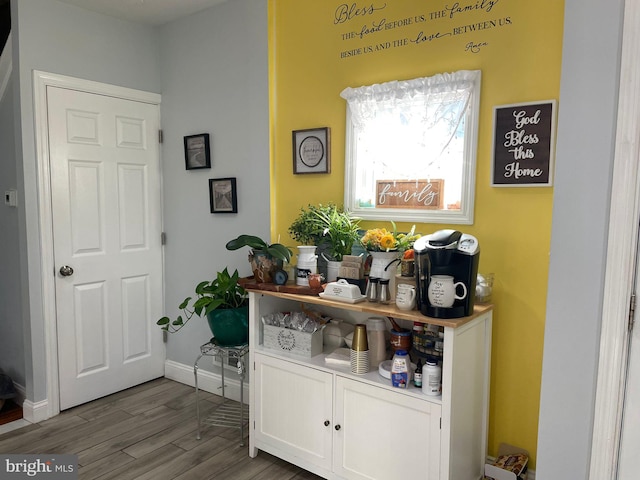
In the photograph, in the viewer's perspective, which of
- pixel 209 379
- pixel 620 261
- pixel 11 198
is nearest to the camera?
pixel 620 261

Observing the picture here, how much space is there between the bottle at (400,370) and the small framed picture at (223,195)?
1.53 metres

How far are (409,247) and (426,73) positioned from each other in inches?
32.9

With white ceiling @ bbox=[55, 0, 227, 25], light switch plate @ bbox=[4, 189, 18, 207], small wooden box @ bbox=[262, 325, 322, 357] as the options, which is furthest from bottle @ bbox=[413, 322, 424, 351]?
light switch plate @ bbox=[4, 189, 18, 207]

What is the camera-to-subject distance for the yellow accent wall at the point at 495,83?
199 centimetres

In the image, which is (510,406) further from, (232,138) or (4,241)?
(4,241)

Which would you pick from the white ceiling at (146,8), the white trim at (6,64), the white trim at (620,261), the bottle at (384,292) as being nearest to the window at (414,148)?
the bottle at (384,292)

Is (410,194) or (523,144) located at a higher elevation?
(523,144)

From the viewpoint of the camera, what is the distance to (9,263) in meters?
3.10

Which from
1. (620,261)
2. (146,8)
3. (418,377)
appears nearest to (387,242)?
(418,377)

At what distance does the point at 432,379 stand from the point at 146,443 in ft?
5.62

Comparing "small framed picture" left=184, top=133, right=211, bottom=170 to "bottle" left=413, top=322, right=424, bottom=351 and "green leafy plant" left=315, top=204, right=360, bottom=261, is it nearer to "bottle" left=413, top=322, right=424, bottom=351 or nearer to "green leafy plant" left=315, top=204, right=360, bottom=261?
"green leafy plant" left=315, top=204, right=360, bottom=261

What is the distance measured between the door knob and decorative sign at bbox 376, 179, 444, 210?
6.49 ft

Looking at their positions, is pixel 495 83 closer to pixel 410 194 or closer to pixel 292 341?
pixel 410 194

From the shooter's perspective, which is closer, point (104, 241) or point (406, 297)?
point (406, 297)
